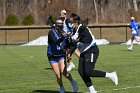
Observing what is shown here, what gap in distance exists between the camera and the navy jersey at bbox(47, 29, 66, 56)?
531 inches

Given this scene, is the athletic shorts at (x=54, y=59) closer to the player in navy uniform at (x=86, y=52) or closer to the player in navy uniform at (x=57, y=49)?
the player in navy uniform at (x=57, y=49)

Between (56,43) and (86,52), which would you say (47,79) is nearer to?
(56,43)

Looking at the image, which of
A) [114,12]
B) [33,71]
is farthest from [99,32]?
[33,71]

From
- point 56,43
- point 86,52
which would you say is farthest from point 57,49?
point 86,52

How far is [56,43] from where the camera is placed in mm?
13500

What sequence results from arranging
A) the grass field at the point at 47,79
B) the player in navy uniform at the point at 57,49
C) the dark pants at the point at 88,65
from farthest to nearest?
1. the grass field at the point at 47,79
2. the player in navy uniform at the point at 57,49
3. the dark pants at the point at 88,65

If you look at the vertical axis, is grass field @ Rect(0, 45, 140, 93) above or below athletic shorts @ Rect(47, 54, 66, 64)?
below

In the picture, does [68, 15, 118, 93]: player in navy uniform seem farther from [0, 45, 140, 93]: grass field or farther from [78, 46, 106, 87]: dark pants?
[0, 45, 140, 93]: grass field

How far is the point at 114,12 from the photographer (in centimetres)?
7638

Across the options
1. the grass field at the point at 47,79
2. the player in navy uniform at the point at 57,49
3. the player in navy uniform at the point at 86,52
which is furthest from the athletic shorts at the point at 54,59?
the grass field at the point at 47,79

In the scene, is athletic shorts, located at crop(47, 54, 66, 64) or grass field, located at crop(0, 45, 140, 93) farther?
grass field, located at crop(0, 45, 140, 93)

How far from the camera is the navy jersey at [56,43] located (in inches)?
531

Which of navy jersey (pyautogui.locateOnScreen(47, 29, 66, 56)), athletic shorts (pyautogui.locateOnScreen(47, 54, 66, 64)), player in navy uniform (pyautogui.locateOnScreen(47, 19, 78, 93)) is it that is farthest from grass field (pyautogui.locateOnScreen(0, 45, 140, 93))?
navy jersey (pyautogui.locateOnScreen(47, 29, 66, 56))

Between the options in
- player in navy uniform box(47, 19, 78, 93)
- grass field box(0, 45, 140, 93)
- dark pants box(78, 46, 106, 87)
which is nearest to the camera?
dark pants box(78, 46, 106, 87)
